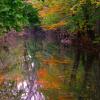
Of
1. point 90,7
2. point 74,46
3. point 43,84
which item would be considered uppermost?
point 90,7

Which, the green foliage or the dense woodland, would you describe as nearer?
the dense woodland

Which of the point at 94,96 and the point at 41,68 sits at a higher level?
the point at 94,96

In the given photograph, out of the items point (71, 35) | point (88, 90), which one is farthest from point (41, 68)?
point (71, 35)

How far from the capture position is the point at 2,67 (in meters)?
23.3

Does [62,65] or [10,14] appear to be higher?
[10,14]

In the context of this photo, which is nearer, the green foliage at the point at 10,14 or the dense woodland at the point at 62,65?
the dense woodland at the point at 62,65

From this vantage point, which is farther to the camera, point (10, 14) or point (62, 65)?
point (10, 14)

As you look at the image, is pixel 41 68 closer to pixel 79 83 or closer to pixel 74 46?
pixel 79 83

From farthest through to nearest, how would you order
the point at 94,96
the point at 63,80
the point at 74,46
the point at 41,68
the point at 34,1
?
the point at 34,1 → the point at 74,46 → the point at 41,68 → the point at 63,80 → the point at 94,96

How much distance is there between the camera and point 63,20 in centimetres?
3406

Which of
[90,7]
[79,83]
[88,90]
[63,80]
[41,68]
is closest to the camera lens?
[88,90]

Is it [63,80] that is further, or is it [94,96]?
[63,80]

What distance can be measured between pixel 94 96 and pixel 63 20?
20.5m

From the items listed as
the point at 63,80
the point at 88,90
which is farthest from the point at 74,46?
the point at 88,90
